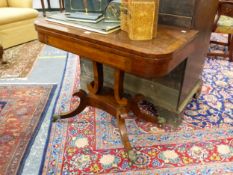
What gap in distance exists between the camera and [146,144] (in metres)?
1.57

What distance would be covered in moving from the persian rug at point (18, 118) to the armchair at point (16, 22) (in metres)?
1.04

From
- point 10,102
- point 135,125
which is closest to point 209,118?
point 135,125

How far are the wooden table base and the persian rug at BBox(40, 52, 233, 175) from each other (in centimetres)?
8

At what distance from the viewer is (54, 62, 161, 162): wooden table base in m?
1.46

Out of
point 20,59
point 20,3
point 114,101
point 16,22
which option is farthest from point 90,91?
point 20,3

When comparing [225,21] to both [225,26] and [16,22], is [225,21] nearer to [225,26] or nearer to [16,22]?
[225,26]

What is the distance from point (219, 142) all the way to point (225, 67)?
1.32 meters

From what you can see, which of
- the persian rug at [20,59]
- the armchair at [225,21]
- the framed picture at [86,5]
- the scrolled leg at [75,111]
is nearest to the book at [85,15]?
the framed picture at [86,5]

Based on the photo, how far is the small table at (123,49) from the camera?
3.48 feet

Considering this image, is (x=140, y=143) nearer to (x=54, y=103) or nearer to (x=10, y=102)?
(x=54, y=103)

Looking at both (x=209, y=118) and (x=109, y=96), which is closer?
(x=109, y=96)

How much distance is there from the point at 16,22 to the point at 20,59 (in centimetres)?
59

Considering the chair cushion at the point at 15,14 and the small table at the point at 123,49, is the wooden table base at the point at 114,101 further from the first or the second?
the chair cushion at the point at 15,14

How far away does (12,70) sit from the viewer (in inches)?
100
